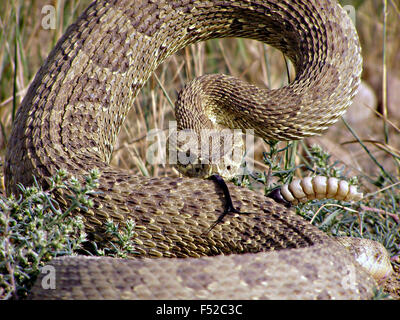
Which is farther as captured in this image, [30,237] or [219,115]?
[219,115]

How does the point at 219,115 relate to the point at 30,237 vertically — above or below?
above

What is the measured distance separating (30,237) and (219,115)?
248 centimetres

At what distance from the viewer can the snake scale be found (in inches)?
120

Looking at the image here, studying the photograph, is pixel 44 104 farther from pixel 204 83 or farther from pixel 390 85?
pixel 390 85

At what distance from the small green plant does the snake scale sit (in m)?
0.17

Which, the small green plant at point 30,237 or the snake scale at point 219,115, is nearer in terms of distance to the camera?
the snake scale at point 219,115

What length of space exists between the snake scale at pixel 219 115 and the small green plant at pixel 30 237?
0.55 feet

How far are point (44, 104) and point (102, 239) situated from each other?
133 centimetres

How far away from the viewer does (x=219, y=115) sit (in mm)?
5324

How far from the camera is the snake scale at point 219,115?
10.0 feet

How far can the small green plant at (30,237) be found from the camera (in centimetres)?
325

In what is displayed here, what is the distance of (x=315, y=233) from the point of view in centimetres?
363
